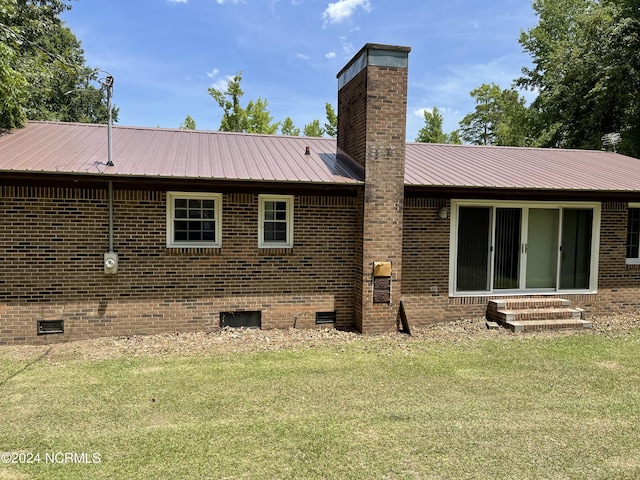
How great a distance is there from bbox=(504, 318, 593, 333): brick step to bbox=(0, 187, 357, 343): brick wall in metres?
3.06

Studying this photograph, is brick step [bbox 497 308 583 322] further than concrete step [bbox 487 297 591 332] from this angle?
Yes

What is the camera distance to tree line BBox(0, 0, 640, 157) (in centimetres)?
1169

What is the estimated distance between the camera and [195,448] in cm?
376

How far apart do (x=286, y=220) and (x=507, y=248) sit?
4665 millimetres

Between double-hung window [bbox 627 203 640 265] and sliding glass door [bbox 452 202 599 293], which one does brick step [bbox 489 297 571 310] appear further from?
A: double-hung window [bbox 627 203 640 265]

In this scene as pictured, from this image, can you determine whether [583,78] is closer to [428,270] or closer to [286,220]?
[428,270]

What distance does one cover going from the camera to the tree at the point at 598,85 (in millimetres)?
17750

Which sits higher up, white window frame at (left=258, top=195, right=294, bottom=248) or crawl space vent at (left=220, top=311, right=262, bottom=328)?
white window frame at (left=258, top=195, right=294, bottom=248)

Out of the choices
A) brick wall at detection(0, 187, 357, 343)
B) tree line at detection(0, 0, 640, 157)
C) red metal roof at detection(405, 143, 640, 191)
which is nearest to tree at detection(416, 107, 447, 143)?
tree line at detection(0, 0, 640, 157)

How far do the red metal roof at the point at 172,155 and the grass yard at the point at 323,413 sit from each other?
286 centimetres

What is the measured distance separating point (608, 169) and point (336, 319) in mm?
7755

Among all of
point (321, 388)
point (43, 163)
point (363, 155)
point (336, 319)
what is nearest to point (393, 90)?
point (363, 155)

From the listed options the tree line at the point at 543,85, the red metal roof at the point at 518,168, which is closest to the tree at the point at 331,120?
the tree line at the point at 543,85

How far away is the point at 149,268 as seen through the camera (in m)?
7.44
